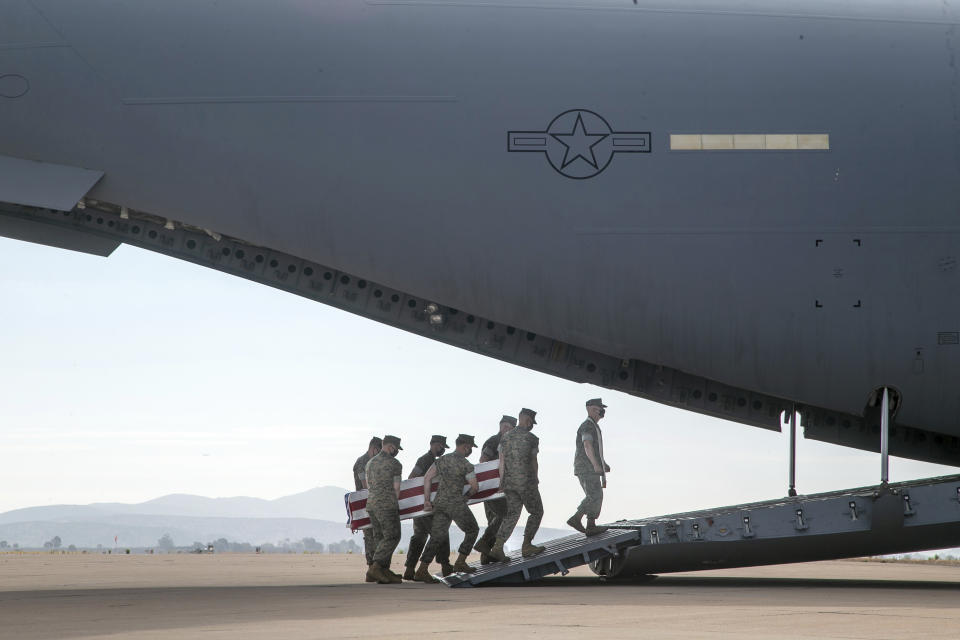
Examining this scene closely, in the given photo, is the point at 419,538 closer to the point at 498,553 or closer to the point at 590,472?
the point at 498,553

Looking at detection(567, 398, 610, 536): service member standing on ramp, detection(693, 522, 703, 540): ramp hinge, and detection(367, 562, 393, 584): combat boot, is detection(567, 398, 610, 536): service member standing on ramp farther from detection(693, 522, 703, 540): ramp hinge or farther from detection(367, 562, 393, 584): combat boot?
detection(367, 562, 393, 584): combat boot

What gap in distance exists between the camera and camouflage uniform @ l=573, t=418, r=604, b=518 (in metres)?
11.6

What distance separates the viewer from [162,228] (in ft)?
40.3

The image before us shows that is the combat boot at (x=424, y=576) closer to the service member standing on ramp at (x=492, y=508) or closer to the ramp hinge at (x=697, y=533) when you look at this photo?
the service member standing on ramp at (x=492, y=508)

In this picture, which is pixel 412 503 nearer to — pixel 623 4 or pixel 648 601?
pixel 648 601

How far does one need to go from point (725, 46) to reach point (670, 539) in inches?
221

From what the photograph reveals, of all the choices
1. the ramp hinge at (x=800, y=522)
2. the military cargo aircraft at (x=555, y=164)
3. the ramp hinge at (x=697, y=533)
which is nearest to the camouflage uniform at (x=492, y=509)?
the military cargo aircraft at (x=555, y=164)

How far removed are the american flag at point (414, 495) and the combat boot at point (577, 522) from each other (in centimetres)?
85

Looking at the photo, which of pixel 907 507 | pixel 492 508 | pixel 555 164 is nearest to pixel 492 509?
pixel 492 508

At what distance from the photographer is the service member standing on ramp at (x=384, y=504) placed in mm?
11844

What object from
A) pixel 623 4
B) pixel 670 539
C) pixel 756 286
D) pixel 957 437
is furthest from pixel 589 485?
pixel 623 4

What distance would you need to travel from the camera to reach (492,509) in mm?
12203

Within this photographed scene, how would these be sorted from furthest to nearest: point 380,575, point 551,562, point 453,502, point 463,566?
point 380,575
point 453,502
point 463,566
point 551,562

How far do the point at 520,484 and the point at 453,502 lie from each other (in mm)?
812
